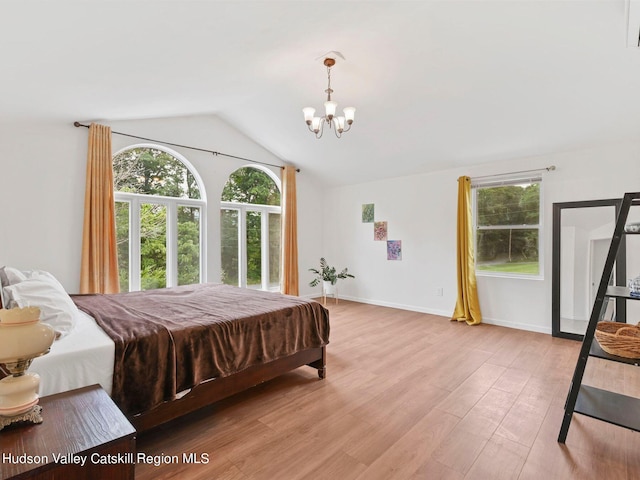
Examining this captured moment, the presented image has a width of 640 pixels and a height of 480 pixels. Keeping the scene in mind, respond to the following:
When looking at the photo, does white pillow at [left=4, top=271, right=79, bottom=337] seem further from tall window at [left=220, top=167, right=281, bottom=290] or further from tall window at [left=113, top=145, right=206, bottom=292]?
tall window at [left=220, top=167, right=281, bottom=290]

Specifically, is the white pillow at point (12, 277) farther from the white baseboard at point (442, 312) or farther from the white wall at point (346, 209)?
the white baseboard at point (442, 312)

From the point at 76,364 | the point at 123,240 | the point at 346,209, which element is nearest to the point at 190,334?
the point at 76,364

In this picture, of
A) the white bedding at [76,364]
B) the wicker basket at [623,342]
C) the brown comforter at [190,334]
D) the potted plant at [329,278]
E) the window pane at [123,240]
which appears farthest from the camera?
the potted plant at [329,278]

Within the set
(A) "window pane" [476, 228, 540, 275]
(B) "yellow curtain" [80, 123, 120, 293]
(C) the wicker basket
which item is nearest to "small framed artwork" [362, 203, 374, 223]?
(A) "window pane" [476, 228, 540, 275]

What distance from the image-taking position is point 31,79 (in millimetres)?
2531

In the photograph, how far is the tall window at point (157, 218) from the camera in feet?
13.8

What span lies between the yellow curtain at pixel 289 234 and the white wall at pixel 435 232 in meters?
1.02

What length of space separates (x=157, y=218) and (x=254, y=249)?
1719mm

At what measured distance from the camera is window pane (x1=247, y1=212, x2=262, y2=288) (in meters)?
5.64

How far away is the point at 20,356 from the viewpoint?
1.07 meters

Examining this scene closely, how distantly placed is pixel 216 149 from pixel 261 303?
10.2ft

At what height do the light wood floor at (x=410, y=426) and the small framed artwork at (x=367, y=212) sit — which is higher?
the small framed artwork at (x=367, y=212)

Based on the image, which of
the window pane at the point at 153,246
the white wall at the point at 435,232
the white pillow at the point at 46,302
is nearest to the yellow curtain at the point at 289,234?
the white wall at the point at 435,232

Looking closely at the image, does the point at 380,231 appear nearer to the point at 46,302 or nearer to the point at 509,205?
the point at 509,205
